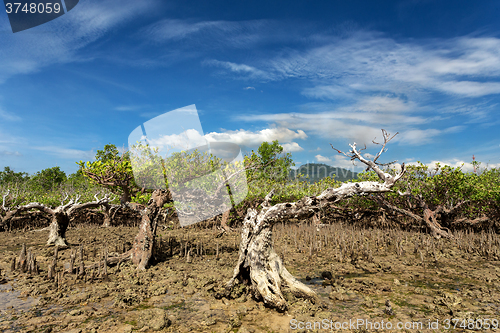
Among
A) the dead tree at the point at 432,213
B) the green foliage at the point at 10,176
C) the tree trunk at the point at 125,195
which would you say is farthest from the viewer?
the green foliage at the point at 10,176

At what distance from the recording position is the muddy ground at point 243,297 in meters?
5.14

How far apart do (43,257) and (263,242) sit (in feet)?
29.0

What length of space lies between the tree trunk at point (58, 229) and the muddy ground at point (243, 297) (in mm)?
1858

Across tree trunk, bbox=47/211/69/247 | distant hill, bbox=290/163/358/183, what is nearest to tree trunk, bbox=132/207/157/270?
tree trunk, bbox=47/211/69/247

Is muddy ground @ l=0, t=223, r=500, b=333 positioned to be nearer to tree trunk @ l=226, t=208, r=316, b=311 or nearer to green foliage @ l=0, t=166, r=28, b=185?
tree trunk @ l=226, t=208, r=316, b=311

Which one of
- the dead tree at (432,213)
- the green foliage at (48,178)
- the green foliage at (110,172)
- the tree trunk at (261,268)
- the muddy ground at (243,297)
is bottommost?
the muddy ground at (243,297)

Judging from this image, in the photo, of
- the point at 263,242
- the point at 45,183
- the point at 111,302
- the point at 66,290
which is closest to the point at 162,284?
the point at 111,302

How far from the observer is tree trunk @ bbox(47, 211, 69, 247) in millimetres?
12062

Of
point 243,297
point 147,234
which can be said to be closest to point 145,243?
point 147,234

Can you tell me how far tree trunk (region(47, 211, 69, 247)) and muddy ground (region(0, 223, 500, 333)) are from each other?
1858mm

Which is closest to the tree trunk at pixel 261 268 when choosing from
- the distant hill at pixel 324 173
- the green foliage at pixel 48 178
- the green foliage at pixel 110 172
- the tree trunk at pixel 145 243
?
the tree trunk at pixel 145 243

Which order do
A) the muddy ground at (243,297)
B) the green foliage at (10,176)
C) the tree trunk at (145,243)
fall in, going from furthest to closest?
the green foliage at (10,176) < the tree trunk at (145,243) < the muddy ground at (243,297)

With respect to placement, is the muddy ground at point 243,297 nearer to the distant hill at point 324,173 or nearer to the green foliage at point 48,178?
the distant hill at point 324,173

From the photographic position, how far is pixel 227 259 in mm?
9953
